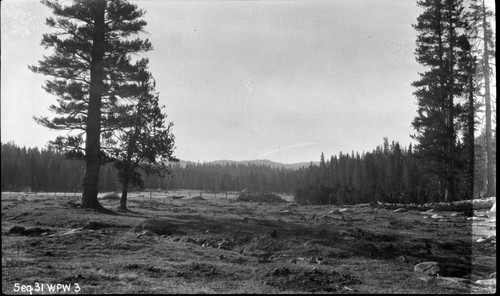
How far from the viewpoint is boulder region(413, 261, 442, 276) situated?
776 cm

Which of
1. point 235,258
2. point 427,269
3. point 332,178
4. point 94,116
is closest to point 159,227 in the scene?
point 235,258

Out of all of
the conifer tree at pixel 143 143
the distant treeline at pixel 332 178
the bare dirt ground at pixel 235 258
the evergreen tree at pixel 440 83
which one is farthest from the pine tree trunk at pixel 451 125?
the conifer tree at pixel 143 143

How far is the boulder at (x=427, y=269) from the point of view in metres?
7.76

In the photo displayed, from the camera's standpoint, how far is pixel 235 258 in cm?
906

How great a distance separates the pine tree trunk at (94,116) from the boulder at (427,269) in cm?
1643

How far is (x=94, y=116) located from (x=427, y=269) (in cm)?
1762

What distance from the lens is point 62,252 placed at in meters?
9.05

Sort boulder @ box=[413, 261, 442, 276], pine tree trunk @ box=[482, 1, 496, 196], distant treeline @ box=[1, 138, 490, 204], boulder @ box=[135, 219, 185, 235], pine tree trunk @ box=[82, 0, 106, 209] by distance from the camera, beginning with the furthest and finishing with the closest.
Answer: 1. distant treeline @ box=[1, 138, 490, 204]
2. pine tree trunk @ box=[482, 1, 496, 196]
3. pine tree trunk @ box=[82, 0, 106, 209]
4. boulder @ box=[135, 219, 185, 235]
5. boulder @ box=[413, 261, 442, 276]

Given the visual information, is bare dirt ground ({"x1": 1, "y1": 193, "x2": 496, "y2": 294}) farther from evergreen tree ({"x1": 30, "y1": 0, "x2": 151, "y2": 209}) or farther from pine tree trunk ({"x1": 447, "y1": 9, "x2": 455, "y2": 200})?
pine tree trunk ({"x1": 447, "y1": 9, "x2": 455, "y2": 200})

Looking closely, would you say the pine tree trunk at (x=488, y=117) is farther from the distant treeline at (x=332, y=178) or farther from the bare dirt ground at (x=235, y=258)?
the distant treeline at (x=332, y=178)

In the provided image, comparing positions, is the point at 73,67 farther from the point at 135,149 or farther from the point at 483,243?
the point at 483,243

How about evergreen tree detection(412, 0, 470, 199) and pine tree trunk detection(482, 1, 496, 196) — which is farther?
evergreen tree detection(412, 0, 470, 199)

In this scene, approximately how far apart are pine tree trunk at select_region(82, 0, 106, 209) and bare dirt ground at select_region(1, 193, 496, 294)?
4.20 m

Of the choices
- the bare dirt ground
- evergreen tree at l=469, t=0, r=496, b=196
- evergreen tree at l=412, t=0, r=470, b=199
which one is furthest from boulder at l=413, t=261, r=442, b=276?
evergreen tree at l=412, t=0, r=470, b=199
